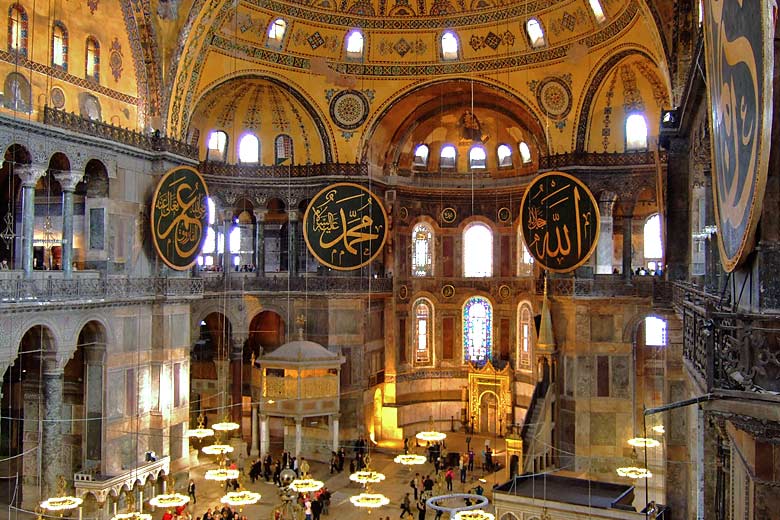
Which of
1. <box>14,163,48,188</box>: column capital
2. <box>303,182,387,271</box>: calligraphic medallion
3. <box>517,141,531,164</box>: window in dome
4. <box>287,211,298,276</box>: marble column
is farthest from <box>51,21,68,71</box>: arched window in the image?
<box>517,141,531,164</box>: window in dome

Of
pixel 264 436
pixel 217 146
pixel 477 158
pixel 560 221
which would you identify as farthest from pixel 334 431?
pixel 477 158

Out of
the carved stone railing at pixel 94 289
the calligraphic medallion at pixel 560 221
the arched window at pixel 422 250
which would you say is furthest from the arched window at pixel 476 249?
the carved stone railing at pixel 94 289

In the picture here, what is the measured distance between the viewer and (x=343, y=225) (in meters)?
18.9

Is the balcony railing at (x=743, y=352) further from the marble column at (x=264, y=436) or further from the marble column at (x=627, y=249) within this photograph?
the marble column at (x=264, y=436)

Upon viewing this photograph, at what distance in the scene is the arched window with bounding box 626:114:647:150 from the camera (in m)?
19.1

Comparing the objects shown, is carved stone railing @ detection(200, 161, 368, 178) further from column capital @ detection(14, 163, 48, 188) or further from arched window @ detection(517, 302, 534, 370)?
column capital @ detection(14, 163, 48, 188)

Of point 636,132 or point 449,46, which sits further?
point 449,46

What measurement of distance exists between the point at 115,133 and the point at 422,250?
11.7 meters

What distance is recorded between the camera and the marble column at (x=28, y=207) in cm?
1394

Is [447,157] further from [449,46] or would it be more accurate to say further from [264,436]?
[264,436]

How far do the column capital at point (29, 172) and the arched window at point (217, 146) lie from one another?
7956mm

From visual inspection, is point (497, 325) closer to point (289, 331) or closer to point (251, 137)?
point (289, 331)

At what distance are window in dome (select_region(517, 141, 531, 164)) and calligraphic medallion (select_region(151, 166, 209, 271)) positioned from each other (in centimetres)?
1055

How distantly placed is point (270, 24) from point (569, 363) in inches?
482
